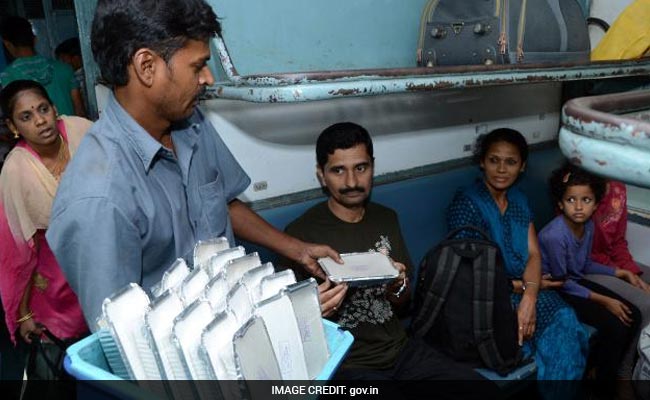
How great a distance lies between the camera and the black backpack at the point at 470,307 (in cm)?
192

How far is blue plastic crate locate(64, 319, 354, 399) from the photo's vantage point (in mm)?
675

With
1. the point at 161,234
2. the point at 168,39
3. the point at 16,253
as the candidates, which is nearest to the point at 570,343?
the point at 161,234

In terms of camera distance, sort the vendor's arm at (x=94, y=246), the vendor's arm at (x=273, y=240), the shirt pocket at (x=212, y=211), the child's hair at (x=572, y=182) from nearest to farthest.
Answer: the vendor's arm at (x=94, y=246), the shirt pocket at (x=212, y=211), the vendor's arm at (x=273, y=240), the child's hair at (x=572, y=182)

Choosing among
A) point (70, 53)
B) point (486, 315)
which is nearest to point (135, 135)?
point (486, 315)

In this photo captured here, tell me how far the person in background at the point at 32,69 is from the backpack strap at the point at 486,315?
255 cm

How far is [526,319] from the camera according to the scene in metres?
2.12

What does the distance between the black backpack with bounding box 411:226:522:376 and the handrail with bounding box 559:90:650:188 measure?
1.48 m

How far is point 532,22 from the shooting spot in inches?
80.6

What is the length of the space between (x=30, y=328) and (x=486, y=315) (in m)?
1.66

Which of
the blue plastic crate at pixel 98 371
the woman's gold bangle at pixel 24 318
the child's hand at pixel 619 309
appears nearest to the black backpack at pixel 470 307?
the child's hand at pixel 619 309

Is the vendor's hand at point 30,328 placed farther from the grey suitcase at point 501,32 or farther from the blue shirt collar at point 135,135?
the grey suitcase at point 501,32

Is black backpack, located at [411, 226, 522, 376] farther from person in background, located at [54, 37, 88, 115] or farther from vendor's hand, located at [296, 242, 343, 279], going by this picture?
person in background, located at [54, 37, 88, 115]

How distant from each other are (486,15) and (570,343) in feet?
4.66

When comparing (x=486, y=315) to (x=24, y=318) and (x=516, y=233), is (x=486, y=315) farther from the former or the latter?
(x=24, y=318)
